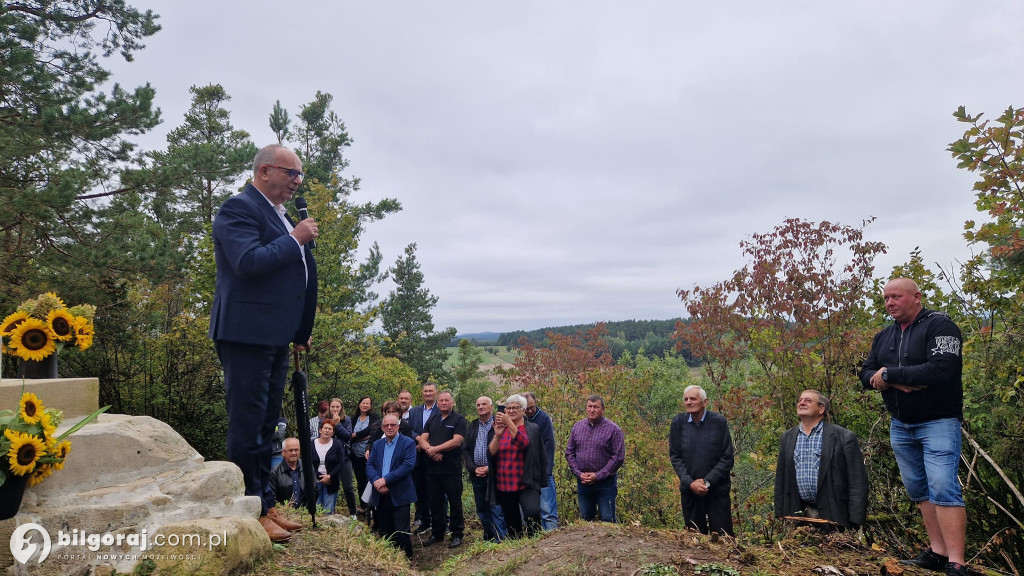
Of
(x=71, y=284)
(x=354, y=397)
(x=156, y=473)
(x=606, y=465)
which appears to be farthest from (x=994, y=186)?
(x=354, y=397)

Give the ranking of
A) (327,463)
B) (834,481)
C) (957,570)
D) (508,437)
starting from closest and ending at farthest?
(957,570) → (834,481) → (508,437) → (327,463)

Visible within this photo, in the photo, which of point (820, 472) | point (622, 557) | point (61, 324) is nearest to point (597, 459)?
point (820, 472)

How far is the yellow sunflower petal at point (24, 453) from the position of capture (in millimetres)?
2730

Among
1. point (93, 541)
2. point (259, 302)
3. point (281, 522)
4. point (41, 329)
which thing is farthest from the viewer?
point (281, 522)

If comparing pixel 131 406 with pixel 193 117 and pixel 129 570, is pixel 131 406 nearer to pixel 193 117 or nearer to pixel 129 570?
pixel 129 570

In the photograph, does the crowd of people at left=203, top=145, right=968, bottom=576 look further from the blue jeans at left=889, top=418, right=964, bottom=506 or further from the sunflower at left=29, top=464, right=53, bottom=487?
the sunflower at left=29, top=464, right=53, bottom=487

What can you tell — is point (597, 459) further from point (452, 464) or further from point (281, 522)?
point (281, 522)

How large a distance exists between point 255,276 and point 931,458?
4.30 metres

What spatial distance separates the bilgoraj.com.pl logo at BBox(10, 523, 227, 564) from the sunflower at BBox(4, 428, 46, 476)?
11.3 inches

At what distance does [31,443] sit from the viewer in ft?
9.30

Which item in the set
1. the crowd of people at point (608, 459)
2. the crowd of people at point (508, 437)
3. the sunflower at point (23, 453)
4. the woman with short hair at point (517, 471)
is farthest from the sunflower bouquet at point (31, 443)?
the woman with short hair at point (517, 471)

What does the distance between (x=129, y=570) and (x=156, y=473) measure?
57cm

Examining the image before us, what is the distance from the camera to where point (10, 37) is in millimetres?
9148

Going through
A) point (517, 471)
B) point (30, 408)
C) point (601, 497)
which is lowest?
point (601, 497)
